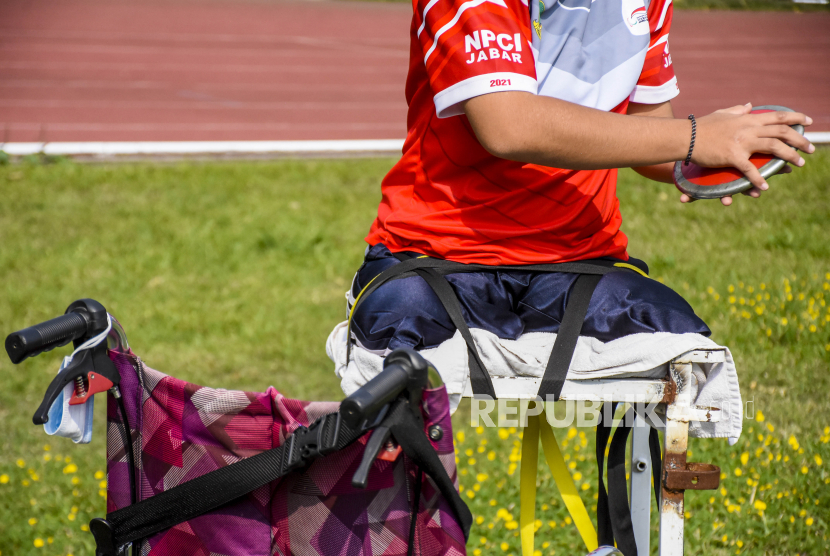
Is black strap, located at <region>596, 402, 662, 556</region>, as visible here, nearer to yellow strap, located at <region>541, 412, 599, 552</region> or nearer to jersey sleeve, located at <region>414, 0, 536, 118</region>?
yellow strap, located at <region>541, 412, 599, 552</region>

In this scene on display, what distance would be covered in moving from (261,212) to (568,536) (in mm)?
3788

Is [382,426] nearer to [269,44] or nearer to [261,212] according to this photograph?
[261,212]

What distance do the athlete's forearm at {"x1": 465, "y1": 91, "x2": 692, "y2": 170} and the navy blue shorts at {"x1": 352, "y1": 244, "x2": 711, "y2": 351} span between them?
12.5 inches

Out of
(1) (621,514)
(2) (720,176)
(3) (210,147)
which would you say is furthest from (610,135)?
(3) (210,147)

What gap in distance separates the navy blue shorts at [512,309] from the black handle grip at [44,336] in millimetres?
534

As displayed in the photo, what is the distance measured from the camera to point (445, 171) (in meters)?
1.71

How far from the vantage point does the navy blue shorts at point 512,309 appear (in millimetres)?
1556

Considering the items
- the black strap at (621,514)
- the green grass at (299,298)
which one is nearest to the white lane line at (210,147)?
the green grass at (299,298)

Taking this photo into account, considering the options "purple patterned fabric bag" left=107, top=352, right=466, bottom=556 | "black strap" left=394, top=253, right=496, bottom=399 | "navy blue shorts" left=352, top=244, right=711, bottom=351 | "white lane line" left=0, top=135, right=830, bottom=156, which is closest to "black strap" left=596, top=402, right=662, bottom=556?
"navy blue shorts" left=352, top=244, right=711, bottom=351

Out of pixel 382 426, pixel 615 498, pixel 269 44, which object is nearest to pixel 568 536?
pixel 615 498

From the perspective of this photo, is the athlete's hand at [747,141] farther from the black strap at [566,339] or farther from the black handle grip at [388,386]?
the black handle grip at [388,386]

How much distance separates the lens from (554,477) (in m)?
1.82

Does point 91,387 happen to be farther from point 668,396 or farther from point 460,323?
point 668,396

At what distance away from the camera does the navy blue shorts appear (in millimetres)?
1556
